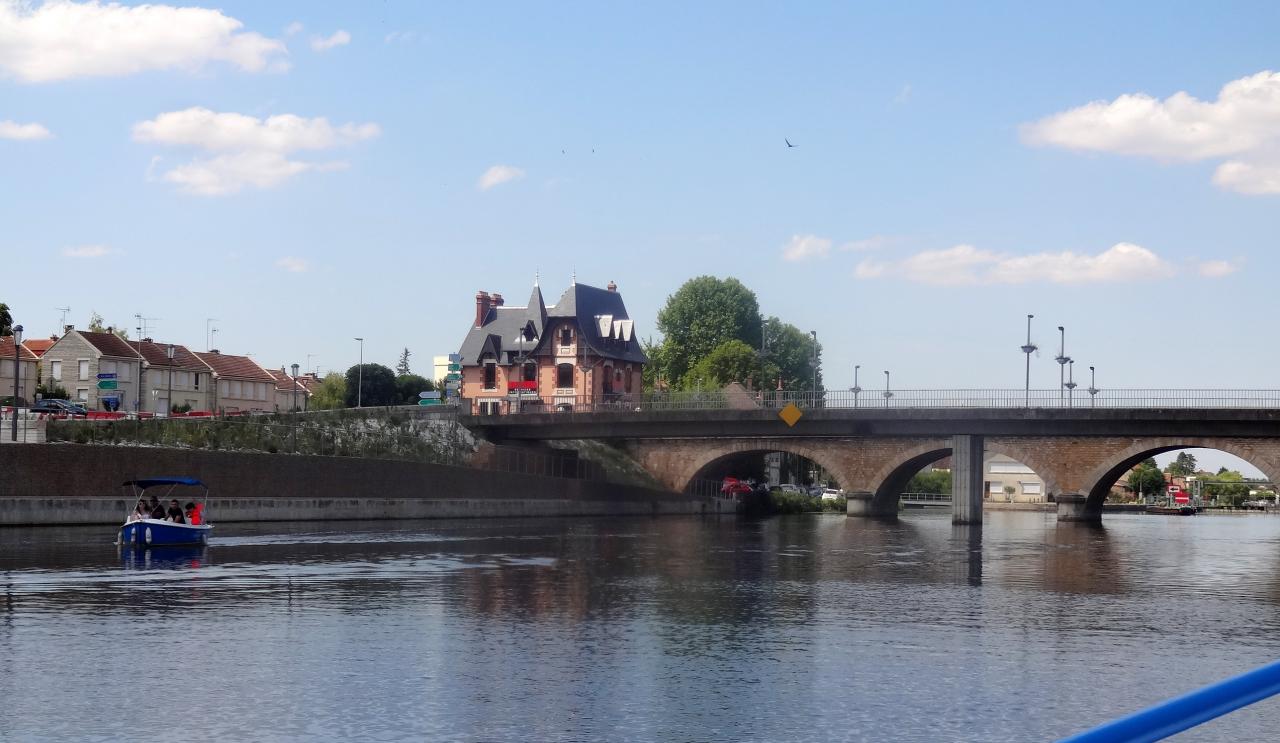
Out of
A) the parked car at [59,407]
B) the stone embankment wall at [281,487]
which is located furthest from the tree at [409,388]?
the stone embankment wall at [281,487]

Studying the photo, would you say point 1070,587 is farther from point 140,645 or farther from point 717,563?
point 140,645

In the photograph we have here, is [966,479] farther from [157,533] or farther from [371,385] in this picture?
[371,385]

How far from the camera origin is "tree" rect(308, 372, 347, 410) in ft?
460

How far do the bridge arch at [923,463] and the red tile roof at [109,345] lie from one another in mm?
72873

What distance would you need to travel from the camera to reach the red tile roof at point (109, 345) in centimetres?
13112

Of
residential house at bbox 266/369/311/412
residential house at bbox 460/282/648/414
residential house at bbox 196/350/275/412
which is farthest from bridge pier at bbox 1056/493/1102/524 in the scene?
residential house at bbox 266/369/311/412

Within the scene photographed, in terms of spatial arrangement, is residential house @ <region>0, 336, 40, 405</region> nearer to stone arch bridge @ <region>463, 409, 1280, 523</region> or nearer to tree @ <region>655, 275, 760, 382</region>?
stone arch bridge @ <region>463, 409, 1280, 523</region>

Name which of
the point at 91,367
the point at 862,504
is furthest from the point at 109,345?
the point at 862,504

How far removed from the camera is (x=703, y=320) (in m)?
150

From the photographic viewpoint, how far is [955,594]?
37.0 m

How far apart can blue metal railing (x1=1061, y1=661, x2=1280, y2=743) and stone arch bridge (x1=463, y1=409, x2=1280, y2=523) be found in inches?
2953

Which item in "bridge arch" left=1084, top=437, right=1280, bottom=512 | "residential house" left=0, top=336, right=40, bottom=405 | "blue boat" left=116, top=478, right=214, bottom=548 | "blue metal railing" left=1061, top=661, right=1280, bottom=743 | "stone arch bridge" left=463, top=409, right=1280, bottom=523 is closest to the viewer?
"blue metal railing" left=1061, top=661, right=1280, bottom=743

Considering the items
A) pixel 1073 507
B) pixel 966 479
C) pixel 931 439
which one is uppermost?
pixel 931 439

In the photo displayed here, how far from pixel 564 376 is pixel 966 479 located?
58344mm
